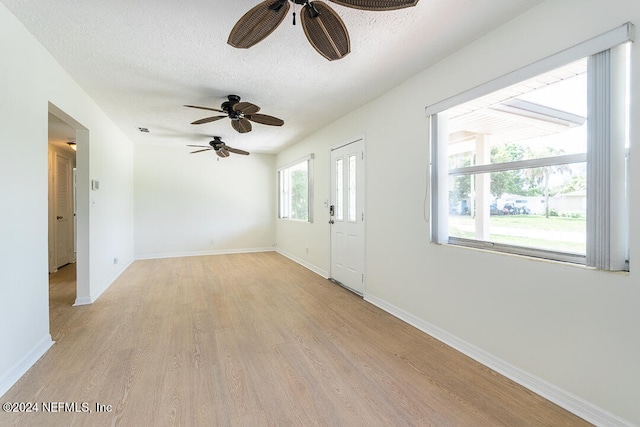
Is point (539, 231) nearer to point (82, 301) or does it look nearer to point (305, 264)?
point (305, 264)

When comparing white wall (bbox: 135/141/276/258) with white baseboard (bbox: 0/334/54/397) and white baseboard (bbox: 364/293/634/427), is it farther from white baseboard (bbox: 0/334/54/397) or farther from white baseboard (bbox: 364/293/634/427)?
white baseboard (bbox: 364/293/634/427)

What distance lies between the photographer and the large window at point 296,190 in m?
5.57

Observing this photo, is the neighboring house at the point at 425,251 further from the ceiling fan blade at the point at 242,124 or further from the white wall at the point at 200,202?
the white wall at the point at 200,202

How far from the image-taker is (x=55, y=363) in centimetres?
221

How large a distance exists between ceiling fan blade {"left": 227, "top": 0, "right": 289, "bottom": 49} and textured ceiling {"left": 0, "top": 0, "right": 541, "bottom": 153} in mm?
334

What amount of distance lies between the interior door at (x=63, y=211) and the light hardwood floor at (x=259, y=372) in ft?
8.01

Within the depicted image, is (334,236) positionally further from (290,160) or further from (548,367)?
(548,367)

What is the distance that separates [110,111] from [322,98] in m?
3.01

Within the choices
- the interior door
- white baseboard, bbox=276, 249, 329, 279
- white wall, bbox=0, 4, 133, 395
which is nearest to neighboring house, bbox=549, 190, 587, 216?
white baseboard, bbox=276, 249, 329, 279

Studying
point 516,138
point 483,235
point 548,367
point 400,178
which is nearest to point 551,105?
point 516,138

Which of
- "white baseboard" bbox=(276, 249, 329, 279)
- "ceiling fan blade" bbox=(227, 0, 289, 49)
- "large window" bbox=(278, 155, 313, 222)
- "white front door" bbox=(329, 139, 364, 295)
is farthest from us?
"large window" bbox=(278, 155, 313, 222)

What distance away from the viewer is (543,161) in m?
1.94

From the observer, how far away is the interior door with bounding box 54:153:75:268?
5321mm

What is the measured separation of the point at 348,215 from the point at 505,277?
241cm
